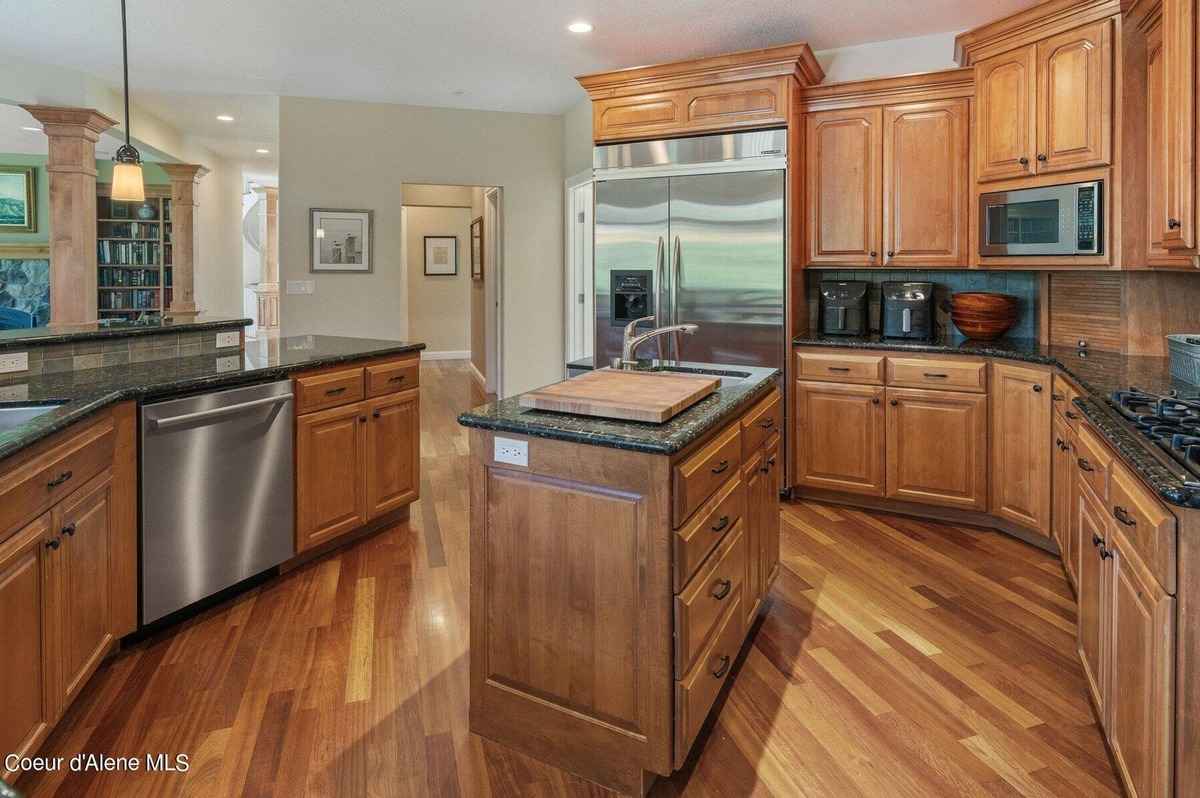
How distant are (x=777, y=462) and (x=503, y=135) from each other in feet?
14.6

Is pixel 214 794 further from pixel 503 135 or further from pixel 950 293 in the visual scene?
pixel 503 135

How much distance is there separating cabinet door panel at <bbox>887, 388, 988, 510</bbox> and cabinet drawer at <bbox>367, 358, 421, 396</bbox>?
237 cm

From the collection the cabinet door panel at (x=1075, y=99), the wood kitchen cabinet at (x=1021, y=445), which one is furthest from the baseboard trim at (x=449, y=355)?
the cabinet door panel at (x=1075, y=99)

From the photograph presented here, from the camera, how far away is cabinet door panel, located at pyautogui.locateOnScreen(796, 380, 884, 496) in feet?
13.0

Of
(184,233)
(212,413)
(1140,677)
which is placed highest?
(184,233)

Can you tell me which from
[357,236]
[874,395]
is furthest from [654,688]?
[357,236]

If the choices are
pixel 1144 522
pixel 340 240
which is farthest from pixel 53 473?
pixel 340 240

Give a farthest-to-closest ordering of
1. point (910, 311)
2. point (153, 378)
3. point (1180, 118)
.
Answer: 1. point (910, 311)
2. point (153, 378)
3. point (1180, 118)

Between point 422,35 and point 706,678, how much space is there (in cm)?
393

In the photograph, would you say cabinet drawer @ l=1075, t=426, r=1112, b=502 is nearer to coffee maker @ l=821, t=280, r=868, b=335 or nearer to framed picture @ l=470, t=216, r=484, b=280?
coffee maker @ l=821, t=280, r=868, b=335

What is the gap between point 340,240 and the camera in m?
5.91

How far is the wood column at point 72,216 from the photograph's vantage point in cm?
551

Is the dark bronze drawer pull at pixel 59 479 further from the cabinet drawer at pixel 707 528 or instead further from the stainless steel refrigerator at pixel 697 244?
the stainless steel refrigerator at pixel 697 244

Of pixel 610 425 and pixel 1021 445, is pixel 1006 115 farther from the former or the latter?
pixel 610 425
